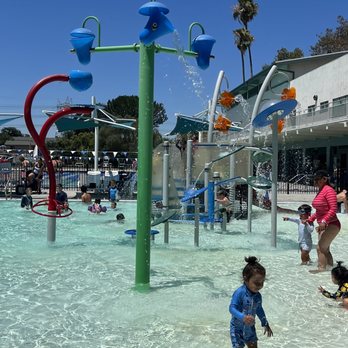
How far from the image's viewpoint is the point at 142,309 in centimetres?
521

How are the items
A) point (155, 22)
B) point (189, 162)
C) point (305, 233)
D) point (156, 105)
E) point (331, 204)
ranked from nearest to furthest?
point (155, 22), point (331, 204), point (305, 233), point (189, 162), point (156, 105)

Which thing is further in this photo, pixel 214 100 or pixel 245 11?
pixel 245 11

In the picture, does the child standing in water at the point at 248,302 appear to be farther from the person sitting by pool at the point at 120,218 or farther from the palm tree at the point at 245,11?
the palm tree at the point at 245,11

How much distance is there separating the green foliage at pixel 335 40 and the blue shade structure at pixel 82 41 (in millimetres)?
49672

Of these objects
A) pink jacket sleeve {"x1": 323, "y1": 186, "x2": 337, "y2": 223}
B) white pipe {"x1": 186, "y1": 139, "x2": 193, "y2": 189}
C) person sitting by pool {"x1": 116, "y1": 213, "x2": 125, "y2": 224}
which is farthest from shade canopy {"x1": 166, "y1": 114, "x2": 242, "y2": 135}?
pink jacket sleeve {"x1": 323, "y1": 186, "x2": 337, "y2": 223}

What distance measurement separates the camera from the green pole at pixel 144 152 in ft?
18.9

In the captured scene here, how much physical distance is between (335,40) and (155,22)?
51.5 meters

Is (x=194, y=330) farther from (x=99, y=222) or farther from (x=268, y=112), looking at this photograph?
(x=99, y=222)

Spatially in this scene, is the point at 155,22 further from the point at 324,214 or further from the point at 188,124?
the point at 188,124

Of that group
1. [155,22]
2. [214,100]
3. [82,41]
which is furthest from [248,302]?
[214,100]

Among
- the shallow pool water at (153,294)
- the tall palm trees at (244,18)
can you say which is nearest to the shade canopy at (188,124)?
the shallow pool water at (153,294)

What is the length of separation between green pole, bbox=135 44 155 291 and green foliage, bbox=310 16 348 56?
49816 millimetres

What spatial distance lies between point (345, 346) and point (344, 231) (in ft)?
25.1

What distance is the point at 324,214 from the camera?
6898mm
